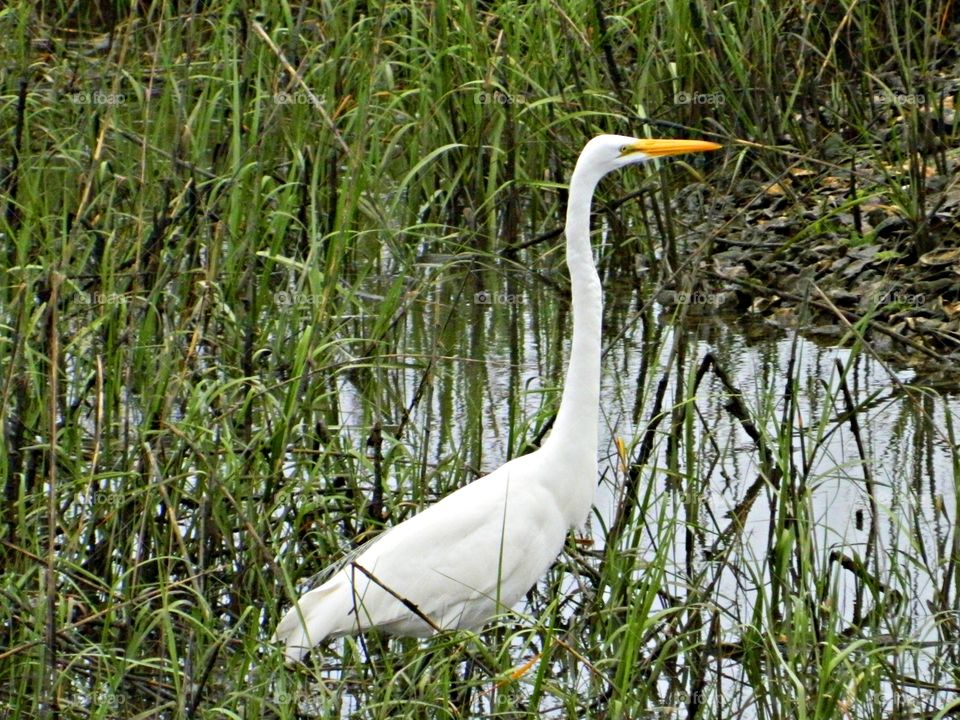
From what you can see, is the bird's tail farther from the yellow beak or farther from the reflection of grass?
the yellow beak

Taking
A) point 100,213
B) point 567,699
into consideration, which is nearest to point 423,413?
point 100,213

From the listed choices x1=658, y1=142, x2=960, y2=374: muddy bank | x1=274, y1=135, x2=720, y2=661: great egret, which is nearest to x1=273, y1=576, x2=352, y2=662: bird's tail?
x1=274, y1=135, x2=720, y2=661: great egret

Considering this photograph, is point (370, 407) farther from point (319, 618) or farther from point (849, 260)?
point (849, 260)

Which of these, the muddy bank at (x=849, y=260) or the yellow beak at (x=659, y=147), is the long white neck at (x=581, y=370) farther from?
the muddy bank at (x=849, y=260)

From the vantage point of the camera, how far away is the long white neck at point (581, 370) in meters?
3.29

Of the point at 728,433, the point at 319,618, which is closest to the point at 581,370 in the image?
the point at 319,618

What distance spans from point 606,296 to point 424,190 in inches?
41.4

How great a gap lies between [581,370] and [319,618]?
0.77 m

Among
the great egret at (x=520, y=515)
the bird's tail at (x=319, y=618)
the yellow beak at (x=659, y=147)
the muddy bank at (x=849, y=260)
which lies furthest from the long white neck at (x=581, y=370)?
the muddy bank at (x=849, y=260)

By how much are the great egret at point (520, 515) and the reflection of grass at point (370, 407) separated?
12 cm

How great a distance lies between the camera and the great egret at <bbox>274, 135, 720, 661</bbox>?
3.30 metres

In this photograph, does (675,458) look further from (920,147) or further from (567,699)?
(920,147)

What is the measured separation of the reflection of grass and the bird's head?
55 cm

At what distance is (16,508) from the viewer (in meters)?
3.29
